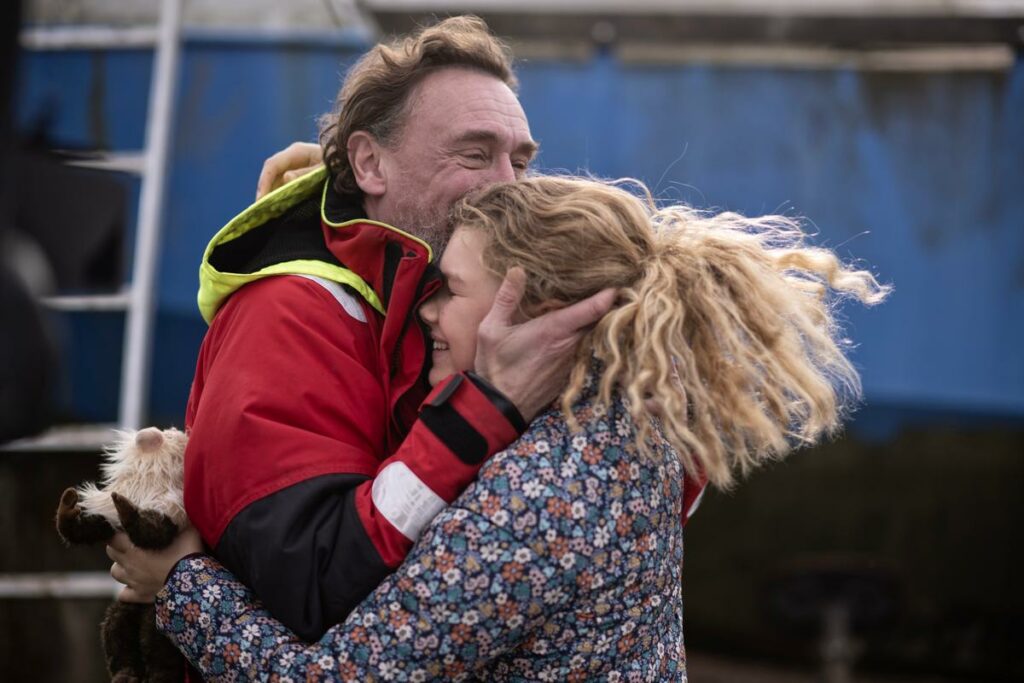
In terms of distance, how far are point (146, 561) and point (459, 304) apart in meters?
0.67

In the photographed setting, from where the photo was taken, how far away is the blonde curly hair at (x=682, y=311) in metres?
1.67

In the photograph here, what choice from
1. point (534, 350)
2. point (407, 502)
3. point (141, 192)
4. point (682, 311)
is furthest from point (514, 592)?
point (141, 192)

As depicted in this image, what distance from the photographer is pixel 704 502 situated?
568 centimetres

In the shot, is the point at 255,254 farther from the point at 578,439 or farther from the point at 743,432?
the point at 743,432

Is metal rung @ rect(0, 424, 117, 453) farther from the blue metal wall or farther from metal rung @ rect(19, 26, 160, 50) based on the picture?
metal rung @ rect(19, 26, 160, 50)

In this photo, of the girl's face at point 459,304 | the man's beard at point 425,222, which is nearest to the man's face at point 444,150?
the man's beard at point 425,222

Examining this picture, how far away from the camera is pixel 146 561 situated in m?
1.78

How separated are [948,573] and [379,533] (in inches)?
184

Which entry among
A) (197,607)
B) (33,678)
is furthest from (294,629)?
(33,678)

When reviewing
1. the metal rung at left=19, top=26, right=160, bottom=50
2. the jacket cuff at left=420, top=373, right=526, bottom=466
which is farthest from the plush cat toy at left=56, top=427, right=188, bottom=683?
the metal rung at left=19, top=26, right=160, bottom=50

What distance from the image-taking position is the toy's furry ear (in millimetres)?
1854

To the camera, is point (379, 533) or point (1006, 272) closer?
point (379, 533)

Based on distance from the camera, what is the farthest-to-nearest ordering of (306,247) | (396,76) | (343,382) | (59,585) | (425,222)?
(59,585) < (396,76) < (425,222) < (306,247) < (343,382)

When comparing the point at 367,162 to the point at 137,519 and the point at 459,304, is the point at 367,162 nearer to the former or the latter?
the point at 459,304
